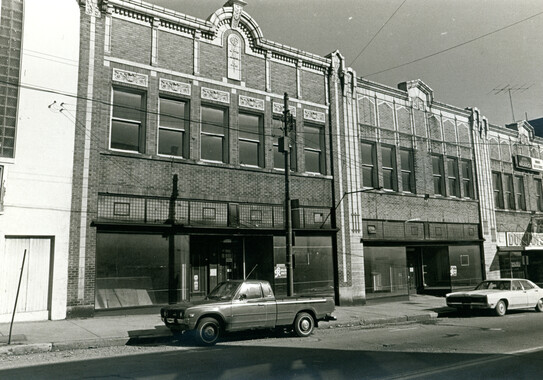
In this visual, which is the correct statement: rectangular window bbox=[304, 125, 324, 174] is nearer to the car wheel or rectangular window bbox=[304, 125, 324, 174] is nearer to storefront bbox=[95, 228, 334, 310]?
storefront bbox=[95, 228, 334, 310]

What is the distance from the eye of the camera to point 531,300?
18.6 m

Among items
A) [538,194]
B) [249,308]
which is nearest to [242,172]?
[249,308]

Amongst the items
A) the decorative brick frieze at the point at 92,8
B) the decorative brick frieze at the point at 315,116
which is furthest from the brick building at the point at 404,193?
the decorative brick frieze at the point at 92,8

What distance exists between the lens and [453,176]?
88.8ft

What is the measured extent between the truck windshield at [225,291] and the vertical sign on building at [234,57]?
30.9 ft

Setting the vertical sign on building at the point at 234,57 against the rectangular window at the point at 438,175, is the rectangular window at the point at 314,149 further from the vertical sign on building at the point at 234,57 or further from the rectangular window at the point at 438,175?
the rectangular window at the point at 438,175

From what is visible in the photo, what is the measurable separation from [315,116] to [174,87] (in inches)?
264

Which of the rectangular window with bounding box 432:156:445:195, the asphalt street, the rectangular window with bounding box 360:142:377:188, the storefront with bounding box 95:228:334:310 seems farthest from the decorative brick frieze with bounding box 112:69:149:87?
the rectangular window with bounding box 432:156:445:195

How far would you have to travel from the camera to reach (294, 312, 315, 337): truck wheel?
1241 centimetres

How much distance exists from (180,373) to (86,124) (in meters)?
10.2

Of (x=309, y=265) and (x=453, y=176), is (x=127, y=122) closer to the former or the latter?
(x=309, y=265)

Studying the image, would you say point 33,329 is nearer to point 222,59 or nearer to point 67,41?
point 67,41

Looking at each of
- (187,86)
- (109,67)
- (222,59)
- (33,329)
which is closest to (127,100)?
(109,67)

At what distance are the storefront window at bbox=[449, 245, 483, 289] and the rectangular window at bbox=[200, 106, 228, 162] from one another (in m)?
14.6
